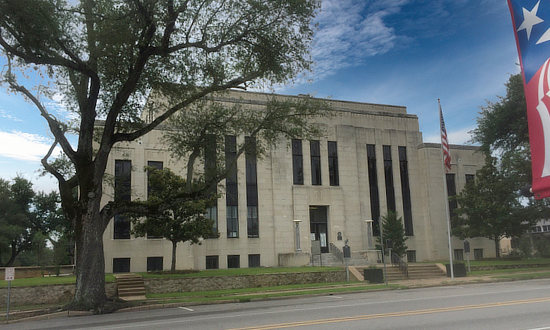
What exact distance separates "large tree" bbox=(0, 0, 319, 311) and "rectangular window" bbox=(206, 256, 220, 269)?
17.5 meters

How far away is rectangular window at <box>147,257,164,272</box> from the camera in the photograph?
3541 centimetres

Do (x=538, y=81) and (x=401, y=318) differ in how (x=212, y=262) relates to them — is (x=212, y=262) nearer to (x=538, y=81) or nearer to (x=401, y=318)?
(x=401, y=318)

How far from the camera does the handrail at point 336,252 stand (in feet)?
121

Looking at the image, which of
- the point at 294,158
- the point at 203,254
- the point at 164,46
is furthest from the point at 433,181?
the point at 164,46

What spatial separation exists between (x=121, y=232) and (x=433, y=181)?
30.1 m

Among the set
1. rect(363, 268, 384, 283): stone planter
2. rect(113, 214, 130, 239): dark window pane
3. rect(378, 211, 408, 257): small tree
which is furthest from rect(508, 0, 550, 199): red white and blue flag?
rect(378, 211, 408, 257): small tree

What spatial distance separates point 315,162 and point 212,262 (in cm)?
Result: 1341

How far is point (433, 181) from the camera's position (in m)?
45.4

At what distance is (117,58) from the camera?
65.8ft

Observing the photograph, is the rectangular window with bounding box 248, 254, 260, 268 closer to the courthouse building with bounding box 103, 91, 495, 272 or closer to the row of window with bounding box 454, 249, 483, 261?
the courthouse building with bounding box 103, 91, 495, 272

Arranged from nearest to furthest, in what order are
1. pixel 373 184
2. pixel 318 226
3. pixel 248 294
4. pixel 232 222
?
pixel 248 294, pixel 232 222, pixel 318 226, pixel 373 184

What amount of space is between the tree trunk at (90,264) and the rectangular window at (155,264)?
16.4m

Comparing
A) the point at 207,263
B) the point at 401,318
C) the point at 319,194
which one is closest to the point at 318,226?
the point at 319,194

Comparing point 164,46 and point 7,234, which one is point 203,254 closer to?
point 164,46
